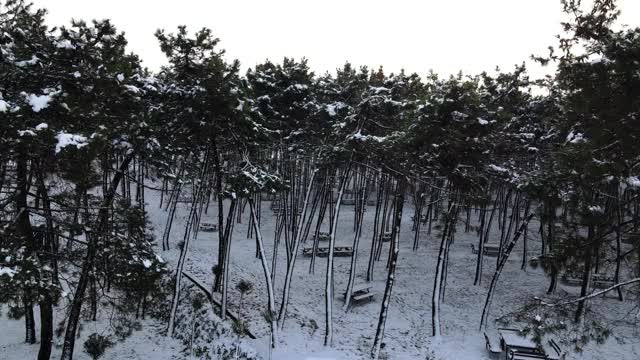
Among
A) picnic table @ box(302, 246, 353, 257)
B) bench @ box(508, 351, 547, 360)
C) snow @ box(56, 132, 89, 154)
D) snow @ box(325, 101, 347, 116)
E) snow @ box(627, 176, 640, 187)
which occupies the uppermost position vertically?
snow @ box(325, 101, 347, 116)

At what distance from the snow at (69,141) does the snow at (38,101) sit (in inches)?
22.7

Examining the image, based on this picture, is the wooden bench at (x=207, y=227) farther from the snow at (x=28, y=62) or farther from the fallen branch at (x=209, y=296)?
the snow at (x=28, y=62)

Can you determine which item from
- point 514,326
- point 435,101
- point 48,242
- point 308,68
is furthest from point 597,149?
point 308,68

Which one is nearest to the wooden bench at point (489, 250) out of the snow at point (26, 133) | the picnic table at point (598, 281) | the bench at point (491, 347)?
the picnic table at point (598, 281)

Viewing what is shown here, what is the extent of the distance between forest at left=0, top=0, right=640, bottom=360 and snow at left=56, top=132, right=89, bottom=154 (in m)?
0.05

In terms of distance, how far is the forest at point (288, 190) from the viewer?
8.44 metres

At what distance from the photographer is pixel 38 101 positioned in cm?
766

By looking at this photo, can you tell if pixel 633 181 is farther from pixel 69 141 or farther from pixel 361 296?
pixel 361 296

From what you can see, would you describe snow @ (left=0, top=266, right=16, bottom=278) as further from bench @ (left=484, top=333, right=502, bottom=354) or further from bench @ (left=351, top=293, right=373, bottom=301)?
bench @ (left=484, top=333, right=502, bottom=354)

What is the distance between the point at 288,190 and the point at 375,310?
802 cm

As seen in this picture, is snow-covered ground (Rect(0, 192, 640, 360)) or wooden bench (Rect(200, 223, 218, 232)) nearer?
snow-covered ground (Rect(0, 192, 640, 360))

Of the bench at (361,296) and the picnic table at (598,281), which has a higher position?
the picnic table at (598,281)

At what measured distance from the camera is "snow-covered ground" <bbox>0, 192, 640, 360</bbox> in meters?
16.6

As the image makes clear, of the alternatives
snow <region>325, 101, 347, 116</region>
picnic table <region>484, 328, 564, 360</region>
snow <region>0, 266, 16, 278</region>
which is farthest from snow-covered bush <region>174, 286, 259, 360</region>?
snow <region>325, 101, 347, 116</region>
